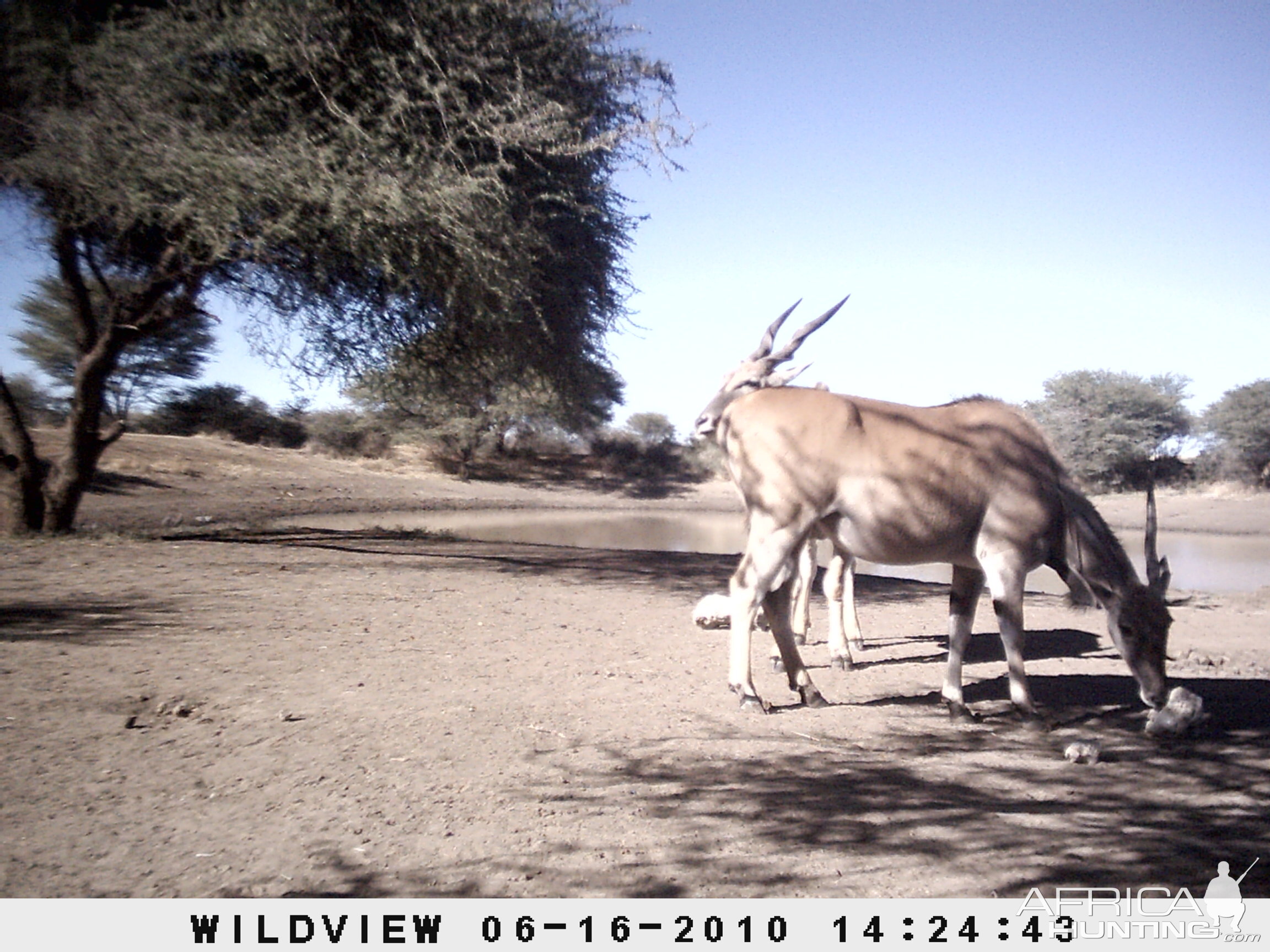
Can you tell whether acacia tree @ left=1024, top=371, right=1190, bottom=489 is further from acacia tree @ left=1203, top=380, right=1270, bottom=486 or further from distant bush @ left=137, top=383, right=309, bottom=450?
distant bush @ left=137, top=383, right=309, bottom=450

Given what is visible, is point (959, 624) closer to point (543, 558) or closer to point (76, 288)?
point (543, 558)

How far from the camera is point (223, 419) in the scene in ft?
68.9

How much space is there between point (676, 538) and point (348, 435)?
49.1 feet

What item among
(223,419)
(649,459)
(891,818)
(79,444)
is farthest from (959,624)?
(649,459)

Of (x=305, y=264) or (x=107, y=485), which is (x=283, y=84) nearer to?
(x=305, y=264)

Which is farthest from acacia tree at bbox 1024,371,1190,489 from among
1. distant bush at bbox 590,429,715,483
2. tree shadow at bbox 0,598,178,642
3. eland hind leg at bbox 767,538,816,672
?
distant bush at bbox 590,429,715,483

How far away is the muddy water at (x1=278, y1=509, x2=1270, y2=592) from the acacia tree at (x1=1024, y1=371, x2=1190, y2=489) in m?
1.66

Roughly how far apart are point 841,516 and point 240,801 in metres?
3.78

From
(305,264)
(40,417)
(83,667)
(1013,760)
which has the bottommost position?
(1013,760)

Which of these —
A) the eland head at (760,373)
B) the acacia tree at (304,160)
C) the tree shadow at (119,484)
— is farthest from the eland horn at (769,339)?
the tree shadow at (119,484)

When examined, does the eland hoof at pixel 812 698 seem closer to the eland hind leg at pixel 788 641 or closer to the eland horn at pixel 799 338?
the eland hind leg at pixel 788 641

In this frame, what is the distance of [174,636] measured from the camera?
6.63 meters

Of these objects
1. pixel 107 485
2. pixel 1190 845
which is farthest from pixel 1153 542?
pixel 107 485
